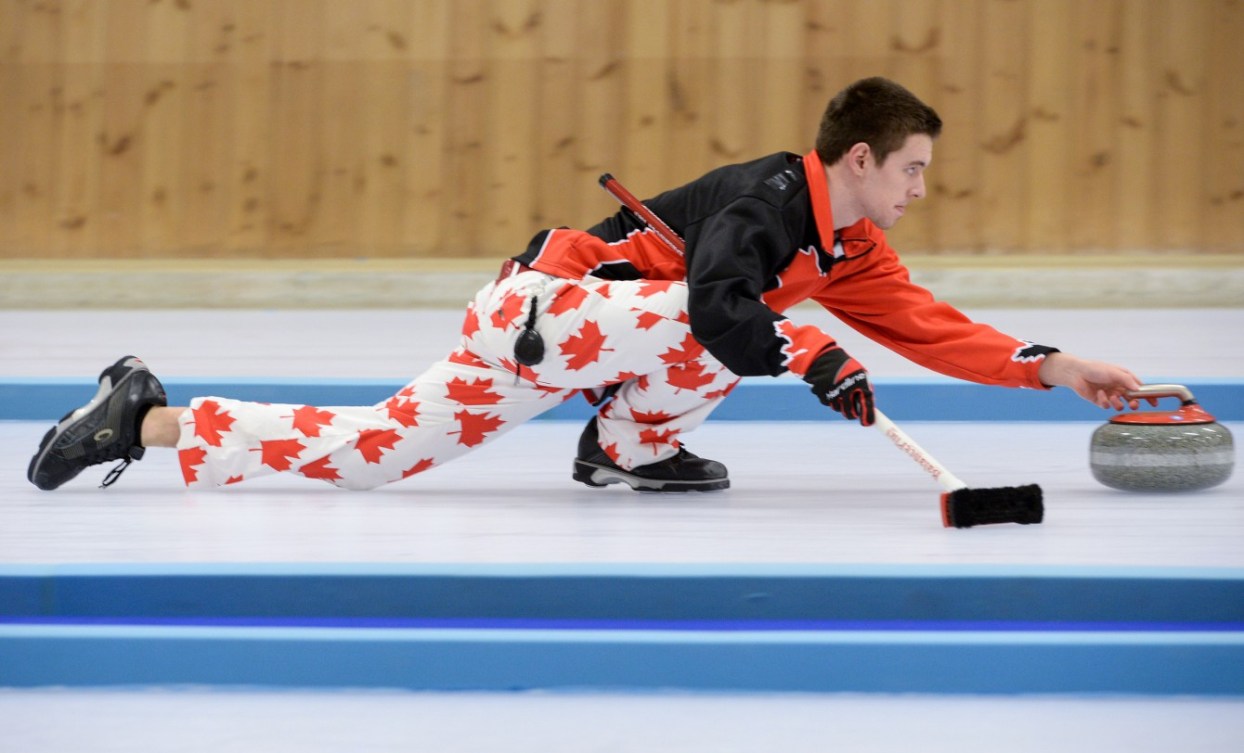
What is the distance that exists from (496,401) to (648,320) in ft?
0.80

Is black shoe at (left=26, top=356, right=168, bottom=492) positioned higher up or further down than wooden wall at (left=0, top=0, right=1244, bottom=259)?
further down

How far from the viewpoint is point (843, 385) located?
1509 millimetres

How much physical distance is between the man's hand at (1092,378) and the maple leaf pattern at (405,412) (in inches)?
31.1

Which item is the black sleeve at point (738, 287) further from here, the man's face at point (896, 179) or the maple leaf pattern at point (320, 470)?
the maple leaf pattern at point (320, 470)

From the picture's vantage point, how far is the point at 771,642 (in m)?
1.20

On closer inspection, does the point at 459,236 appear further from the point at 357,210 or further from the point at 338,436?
the point at 338,436

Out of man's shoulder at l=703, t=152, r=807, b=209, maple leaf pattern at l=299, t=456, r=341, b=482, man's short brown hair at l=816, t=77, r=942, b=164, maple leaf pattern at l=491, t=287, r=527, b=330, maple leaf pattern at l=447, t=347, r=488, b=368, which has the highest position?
man's short brown hair at l=816, t=77, r=942, b=164

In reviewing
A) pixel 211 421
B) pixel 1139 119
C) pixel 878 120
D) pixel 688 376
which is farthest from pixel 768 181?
pixel 1139 119

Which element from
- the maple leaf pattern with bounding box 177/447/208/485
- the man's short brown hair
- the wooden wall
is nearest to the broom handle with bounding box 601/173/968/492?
the man's short brown hair

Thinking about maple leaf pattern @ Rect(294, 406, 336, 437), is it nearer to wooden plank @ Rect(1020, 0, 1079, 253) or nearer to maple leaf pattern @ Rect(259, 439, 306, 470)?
maple leaf pattern @ Rect(259, 439, 306, 470)

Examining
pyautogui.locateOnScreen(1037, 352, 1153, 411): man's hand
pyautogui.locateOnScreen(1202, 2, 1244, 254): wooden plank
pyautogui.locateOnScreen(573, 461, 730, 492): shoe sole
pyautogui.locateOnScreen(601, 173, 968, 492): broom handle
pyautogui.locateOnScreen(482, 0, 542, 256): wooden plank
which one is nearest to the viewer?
pyautogui.locateOnScreen(601, 173, 968, 492): broom handle

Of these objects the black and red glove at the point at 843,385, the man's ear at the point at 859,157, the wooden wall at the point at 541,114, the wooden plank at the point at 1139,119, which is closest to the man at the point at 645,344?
the man's ear at the point at 859,157

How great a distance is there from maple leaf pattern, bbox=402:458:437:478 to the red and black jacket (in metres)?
0.29

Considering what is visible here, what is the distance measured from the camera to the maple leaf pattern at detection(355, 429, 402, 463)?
1.85 m
